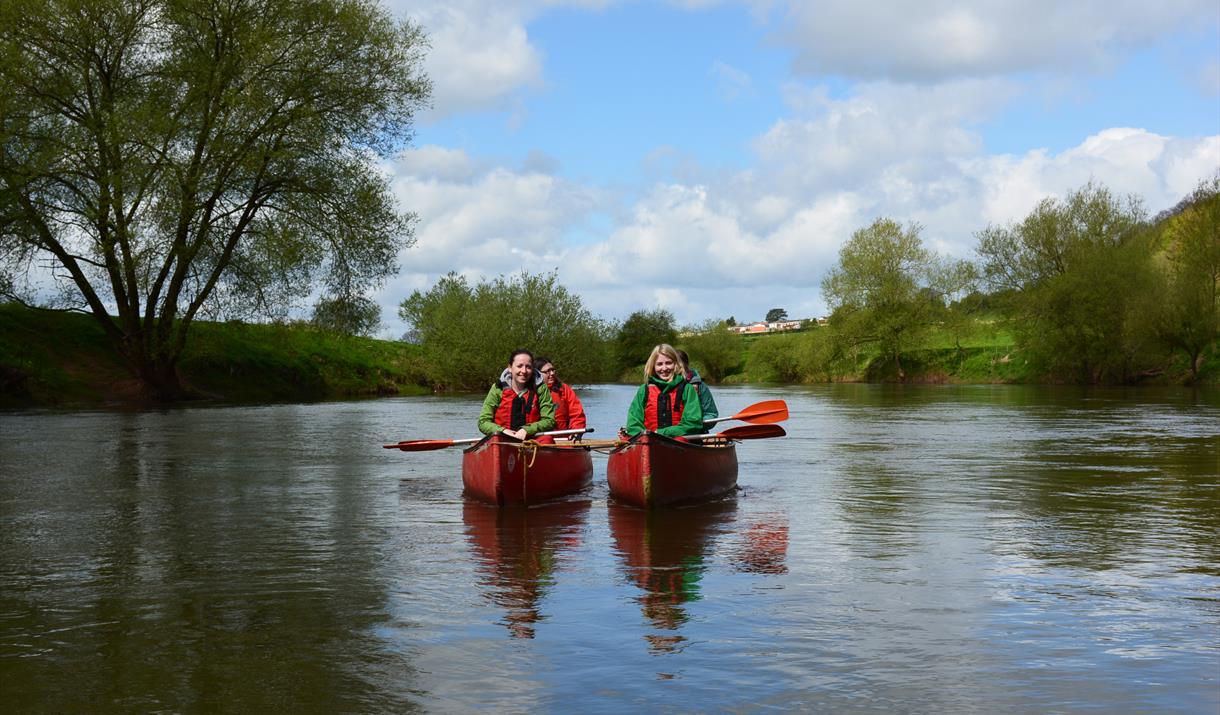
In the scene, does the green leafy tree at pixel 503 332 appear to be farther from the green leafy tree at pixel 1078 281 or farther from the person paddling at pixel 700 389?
the person paddling at pixel 700 389

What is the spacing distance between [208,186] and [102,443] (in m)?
13.9

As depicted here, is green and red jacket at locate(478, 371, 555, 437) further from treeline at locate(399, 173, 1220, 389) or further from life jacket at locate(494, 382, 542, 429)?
treeline at locate(399, 173, 1220, 389)

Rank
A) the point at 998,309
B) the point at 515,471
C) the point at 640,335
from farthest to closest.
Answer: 1. the point at 640,335
2. the point at 998,309
3. the point at 515,471

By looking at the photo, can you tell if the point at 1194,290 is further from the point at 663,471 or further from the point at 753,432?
the point at 663,471

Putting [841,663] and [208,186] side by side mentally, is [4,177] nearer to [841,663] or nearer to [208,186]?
[208,186]

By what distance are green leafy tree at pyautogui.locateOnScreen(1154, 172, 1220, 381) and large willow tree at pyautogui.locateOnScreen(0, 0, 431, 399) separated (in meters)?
34.9

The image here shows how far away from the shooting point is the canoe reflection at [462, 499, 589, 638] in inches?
285

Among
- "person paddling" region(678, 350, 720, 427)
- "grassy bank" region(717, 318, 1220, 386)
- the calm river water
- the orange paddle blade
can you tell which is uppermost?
"grassy bank" region(717, 318, 1220, 386)

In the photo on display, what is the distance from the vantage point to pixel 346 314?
37.1m

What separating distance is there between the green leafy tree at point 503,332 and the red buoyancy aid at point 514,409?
134 ft

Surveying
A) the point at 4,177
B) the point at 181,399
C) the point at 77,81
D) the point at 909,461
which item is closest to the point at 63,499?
the point at 909,461

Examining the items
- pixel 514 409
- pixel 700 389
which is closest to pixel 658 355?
pixel 700 389

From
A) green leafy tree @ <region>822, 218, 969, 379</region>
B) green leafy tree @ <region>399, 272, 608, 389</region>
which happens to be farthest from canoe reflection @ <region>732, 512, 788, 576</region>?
green leafy tree @ <region>822, 218, 969, 379</region>

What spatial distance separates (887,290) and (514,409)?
6311 centimetres
